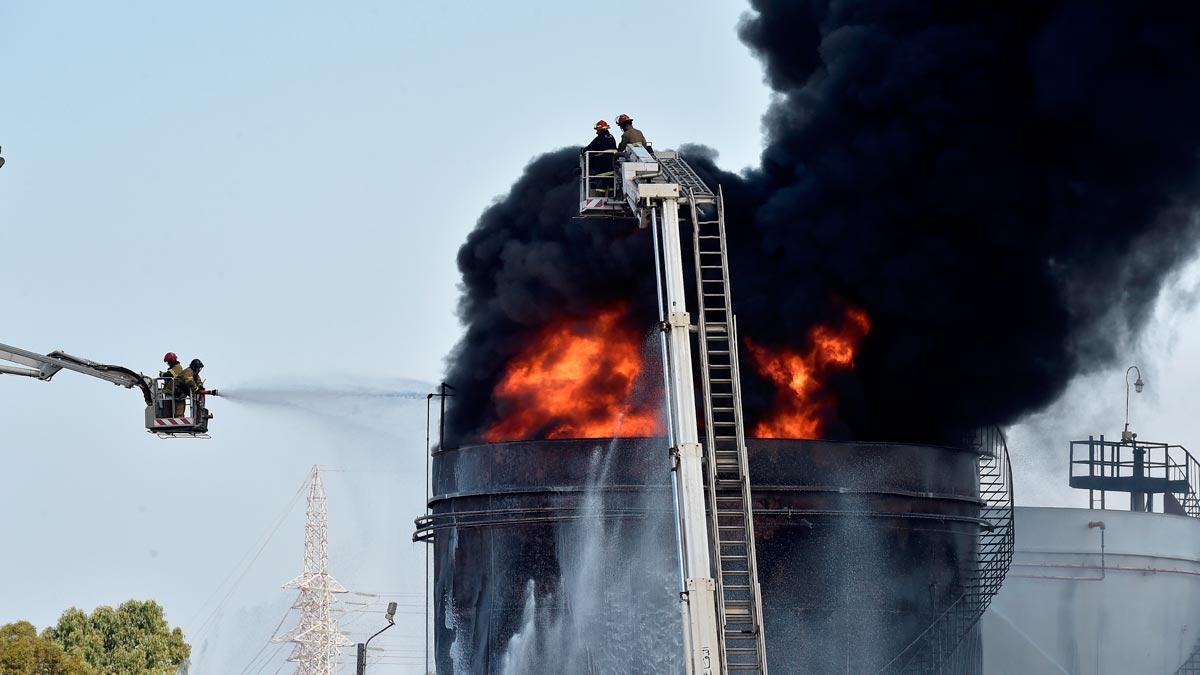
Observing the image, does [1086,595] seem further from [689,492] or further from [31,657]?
[31,657]

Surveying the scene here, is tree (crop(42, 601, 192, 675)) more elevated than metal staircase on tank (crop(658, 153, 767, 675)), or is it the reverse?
metal staircase on tank (crop(658, 153, 767, 675))

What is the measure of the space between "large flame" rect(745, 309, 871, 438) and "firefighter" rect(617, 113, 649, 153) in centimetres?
654

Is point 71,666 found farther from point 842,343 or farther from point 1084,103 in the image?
point 1084,103

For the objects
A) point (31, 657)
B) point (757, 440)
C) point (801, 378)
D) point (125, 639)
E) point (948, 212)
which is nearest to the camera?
point (757, 440)

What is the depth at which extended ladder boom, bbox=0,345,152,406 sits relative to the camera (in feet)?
86.3

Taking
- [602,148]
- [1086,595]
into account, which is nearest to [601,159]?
[602,148]

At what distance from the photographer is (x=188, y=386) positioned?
2639 centimetres

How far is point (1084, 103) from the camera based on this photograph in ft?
132

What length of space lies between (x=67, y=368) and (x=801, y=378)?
17.9 m

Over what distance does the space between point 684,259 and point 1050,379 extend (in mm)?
8678

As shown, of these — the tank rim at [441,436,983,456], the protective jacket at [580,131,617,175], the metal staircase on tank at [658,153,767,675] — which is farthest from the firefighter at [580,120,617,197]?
the tank rim at [441,436,983,456]

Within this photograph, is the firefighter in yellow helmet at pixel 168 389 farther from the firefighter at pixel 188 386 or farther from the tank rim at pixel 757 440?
the tank rim at pixel 757 440

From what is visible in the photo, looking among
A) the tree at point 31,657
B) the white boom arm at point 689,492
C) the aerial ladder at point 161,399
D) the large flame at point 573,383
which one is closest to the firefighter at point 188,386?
the aerial ladder at point 161,399

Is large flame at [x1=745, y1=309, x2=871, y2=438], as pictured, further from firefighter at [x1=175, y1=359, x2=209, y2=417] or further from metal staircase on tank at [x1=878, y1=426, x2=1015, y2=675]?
firefighter at [x1=175, y1=359, x2=209, y2=417]
